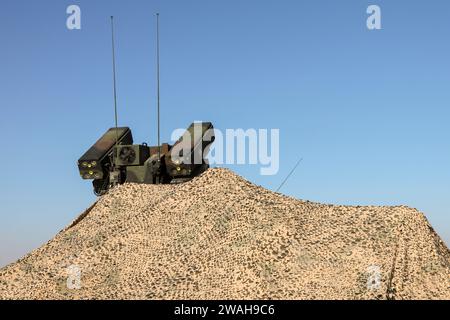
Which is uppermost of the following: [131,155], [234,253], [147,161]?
[131,155]

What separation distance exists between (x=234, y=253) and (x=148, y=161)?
544 cm

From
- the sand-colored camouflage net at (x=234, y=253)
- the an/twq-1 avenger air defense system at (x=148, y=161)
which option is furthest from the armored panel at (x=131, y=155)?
the sand-colored camouflage net at (x=234, y=253)

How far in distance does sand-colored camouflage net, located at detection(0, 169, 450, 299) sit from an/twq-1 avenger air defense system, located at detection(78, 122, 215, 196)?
2538 millimetres

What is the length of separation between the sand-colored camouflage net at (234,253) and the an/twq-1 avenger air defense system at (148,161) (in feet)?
8.33

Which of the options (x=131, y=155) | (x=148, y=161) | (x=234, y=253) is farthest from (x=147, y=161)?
(x=234, y=253)

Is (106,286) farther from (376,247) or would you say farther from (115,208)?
(376,247)

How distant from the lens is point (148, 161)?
15.5m

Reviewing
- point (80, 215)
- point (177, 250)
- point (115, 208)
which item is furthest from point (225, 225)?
point (80, 215)

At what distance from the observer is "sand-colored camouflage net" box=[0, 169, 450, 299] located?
10008mm

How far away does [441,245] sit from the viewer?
1226cm

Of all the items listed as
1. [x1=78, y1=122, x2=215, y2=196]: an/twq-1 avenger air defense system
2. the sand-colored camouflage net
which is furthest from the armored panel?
the sand-colored camouflage net

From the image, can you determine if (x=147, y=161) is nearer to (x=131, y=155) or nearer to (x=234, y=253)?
(x=131, y=155)

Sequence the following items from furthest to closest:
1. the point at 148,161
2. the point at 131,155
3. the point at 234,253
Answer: the point at 131,155 → the point at 148,161 → the point at 234,253

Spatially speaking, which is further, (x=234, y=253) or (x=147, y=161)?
(x=147, y=161)
